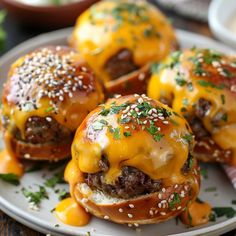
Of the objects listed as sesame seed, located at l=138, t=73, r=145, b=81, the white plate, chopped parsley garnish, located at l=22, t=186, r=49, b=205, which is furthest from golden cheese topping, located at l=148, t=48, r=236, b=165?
chopped parsley garnish, located at l=22, t=186, r=49, b=205

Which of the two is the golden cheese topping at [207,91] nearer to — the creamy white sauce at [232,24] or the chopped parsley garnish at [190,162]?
the chopped parsley garnish at [190,162]

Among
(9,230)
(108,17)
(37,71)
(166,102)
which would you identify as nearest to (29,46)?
(108,17)

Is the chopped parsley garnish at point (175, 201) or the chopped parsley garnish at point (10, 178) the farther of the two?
the chopped parsley garnish at point (10, 178)

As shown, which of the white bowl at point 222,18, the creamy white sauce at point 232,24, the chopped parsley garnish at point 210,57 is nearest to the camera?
the chopped parsley garnish at point 210,57

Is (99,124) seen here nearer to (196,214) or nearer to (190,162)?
(190,162)

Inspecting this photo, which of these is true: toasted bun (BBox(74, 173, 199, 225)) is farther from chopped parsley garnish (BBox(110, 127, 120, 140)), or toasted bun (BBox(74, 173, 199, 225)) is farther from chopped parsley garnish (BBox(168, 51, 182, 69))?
chopped parsley garnish (BBox(168, 51, 182, 69))

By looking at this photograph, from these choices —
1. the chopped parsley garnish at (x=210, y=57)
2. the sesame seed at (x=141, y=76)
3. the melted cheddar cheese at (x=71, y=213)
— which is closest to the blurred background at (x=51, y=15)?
the sesame seed at (x=141, y=76)
